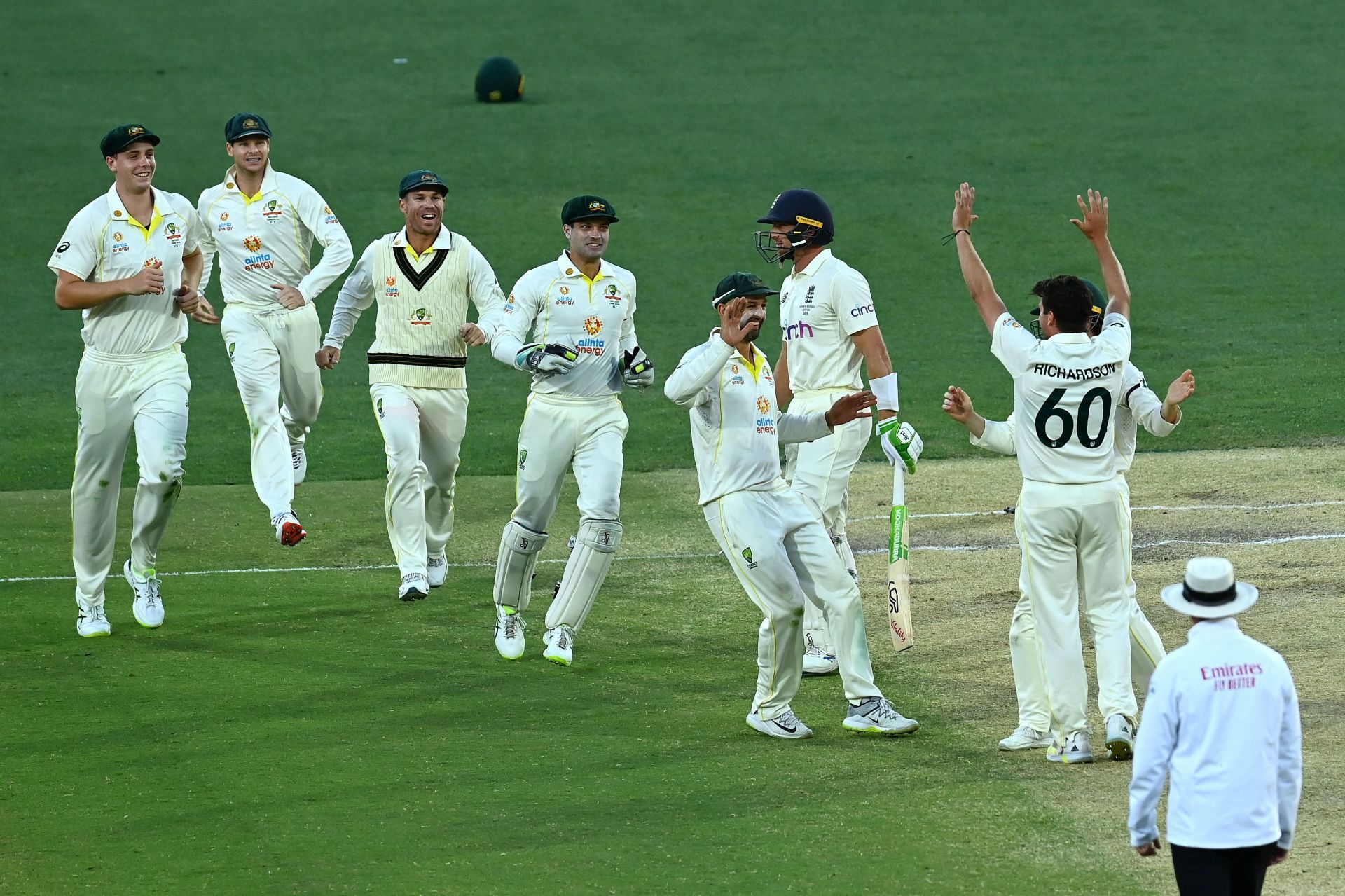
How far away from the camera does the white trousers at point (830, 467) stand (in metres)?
9.43

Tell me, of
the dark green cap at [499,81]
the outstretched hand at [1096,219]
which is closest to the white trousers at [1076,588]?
the outstretched hand at [1096,219]

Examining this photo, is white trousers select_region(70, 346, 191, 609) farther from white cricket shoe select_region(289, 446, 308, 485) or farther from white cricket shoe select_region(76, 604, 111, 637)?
white cricket shoe select_region(289, 446, 308, 485)

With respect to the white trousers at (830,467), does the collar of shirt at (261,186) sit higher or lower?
higher

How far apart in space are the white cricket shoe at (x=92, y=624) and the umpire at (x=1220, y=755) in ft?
22.7

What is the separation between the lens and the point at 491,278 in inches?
417

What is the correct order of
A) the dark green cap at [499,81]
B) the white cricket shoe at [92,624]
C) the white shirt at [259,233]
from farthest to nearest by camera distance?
1. the dark green cap at [499,81]
2. the white shirt at [259,233]
3. the white cricket shoe at [92,624]

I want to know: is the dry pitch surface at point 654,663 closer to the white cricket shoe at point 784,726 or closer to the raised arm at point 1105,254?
the white cricket shoe at point 784,726

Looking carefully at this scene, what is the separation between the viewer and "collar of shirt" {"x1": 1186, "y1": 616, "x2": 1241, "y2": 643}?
522 cm

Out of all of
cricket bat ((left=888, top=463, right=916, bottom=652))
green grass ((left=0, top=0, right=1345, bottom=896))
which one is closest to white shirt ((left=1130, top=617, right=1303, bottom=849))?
Answer: green grass ((left=0, top=0, right=1345, bottom=896))

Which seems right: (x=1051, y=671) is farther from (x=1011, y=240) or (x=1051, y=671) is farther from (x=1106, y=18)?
(x=1106, y=18)

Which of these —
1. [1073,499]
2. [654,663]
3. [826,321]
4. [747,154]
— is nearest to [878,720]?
[1073,499]

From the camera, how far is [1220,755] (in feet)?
16.8

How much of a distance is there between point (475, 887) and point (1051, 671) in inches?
111

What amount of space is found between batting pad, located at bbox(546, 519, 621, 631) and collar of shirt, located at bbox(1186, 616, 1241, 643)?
4609 millimetres
